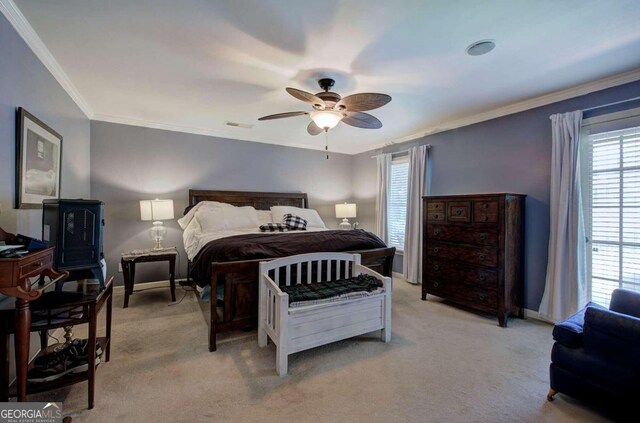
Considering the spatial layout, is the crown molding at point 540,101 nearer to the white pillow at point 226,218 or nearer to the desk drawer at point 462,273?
the desk drawer at point 462,273

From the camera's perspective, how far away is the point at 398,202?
4.82 metres

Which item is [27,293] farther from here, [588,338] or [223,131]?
[223,131]

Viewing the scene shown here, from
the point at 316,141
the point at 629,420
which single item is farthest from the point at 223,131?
the point at 629,420

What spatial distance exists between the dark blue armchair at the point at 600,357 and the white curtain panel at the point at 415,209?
2.47 meters

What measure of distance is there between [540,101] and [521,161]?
66 cm

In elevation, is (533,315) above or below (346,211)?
below

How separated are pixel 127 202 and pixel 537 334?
5305 millimetres

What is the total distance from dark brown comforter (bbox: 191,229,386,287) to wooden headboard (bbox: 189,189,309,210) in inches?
69.4

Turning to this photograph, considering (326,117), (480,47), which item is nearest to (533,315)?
(480,47)

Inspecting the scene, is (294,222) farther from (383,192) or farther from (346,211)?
(383,192)

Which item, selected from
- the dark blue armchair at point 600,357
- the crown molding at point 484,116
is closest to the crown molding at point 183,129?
the crown molding at point 484,116

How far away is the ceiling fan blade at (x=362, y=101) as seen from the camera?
2297 mm

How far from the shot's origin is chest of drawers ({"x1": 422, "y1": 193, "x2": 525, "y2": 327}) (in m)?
2.93

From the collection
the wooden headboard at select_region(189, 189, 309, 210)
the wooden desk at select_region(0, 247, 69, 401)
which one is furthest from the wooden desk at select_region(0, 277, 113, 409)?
the wooden headboard at select_region(189, 189, 309, 210)
